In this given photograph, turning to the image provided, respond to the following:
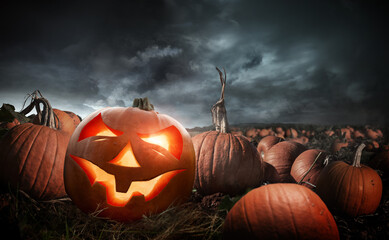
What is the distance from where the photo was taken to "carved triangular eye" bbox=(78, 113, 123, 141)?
2.25 meters

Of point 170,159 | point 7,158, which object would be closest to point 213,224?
point 170,159

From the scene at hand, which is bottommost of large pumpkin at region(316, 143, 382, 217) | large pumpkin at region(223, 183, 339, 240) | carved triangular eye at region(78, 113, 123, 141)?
large pumpkin at region(316, 143, 382, 217)

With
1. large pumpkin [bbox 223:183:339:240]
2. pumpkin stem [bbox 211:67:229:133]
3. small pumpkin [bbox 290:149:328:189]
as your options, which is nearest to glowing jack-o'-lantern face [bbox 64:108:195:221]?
large pumpkin [bbox 223:183:339:240]

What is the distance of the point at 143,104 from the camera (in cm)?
264

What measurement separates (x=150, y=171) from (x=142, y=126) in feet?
1.50

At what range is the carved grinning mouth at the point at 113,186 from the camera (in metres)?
2.17

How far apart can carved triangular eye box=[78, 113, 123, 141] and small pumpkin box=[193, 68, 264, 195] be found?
3.97 ft

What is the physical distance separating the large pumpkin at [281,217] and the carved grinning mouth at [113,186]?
2.90ft

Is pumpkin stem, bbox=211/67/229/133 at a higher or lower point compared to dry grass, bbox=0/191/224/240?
higher

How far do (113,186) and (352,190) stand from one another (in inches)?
103

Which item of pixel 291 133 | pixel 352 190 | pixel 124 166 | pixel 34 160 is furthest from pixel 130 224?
pixel 291 133

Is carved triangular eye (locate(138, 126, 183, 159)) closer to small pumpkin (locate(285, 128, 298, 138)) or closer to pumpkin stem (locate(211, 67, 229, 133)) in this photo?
pumpkin stem (locate(211, 67, 229, 133))

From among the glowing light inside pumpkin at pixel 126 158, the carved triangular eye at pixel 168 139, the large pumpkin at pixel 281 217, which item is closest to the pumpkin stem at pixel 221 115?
the carved triangular eye at pixel 168 139

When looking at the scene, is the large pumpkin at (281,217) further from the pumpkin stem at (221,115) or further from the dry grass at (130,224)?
the pumpkin stem at (221,115)
